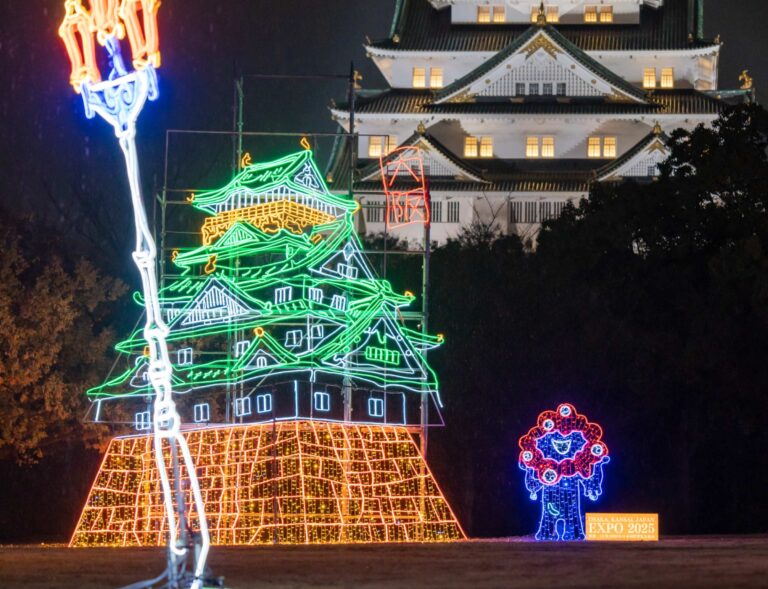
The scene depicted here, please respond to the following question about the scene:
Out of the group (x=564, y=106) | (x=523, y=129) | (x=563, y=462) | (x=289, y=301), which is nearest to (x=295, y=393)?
(x=289, y=301)

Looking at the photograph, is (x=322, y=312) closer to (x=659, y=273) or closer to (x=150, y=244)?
(x=150, y=244)

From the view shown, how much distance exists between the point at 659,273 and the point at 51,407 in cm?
1051

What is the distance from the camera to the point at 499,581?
35.6ft

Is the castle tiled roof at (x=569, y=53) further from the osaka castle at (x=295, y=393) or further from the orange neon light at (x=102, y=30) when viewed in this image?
the orange neon light at (x=102, y=30)

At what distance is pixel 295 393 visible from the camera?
645 inches

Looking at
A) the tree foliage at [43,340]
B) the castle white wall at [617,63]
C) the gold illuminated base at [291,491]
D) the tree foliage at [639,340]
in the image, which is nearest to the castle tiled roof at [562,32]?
the castle white wall at [617,63]

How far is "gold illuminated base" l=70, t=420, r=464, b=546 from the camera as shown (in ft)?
56.9

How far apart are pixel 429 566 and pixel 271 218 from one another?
22.2 ft

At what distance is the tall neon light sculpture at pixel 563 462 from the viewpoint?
20562mm

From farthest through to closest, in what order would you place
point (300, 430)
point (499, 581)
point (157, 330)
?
point (300, 430)
point (499, 581)
point (157, 330)

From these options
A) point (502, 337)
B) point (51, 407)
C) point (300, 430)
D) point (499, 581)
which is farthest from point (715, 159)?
point (499, 581)

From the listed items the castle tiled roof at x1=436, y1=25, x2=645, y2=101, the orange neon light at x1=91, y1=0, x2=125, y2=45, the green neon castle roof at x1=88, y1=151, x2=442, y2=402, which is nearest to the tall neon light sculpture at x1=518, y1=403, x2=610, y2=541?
the green neon castle roof at x1=88, y1=151, x2=442, y2=402

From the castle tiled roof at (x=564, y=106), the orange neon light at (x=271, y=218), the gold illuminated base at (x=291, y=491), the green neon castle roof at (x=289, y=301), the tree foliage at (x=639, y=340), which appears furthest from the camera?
the castle tiled roof at (x=564, y=106)

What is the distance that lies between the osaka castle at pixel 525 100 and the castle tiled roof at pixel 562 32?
0.05 meters
